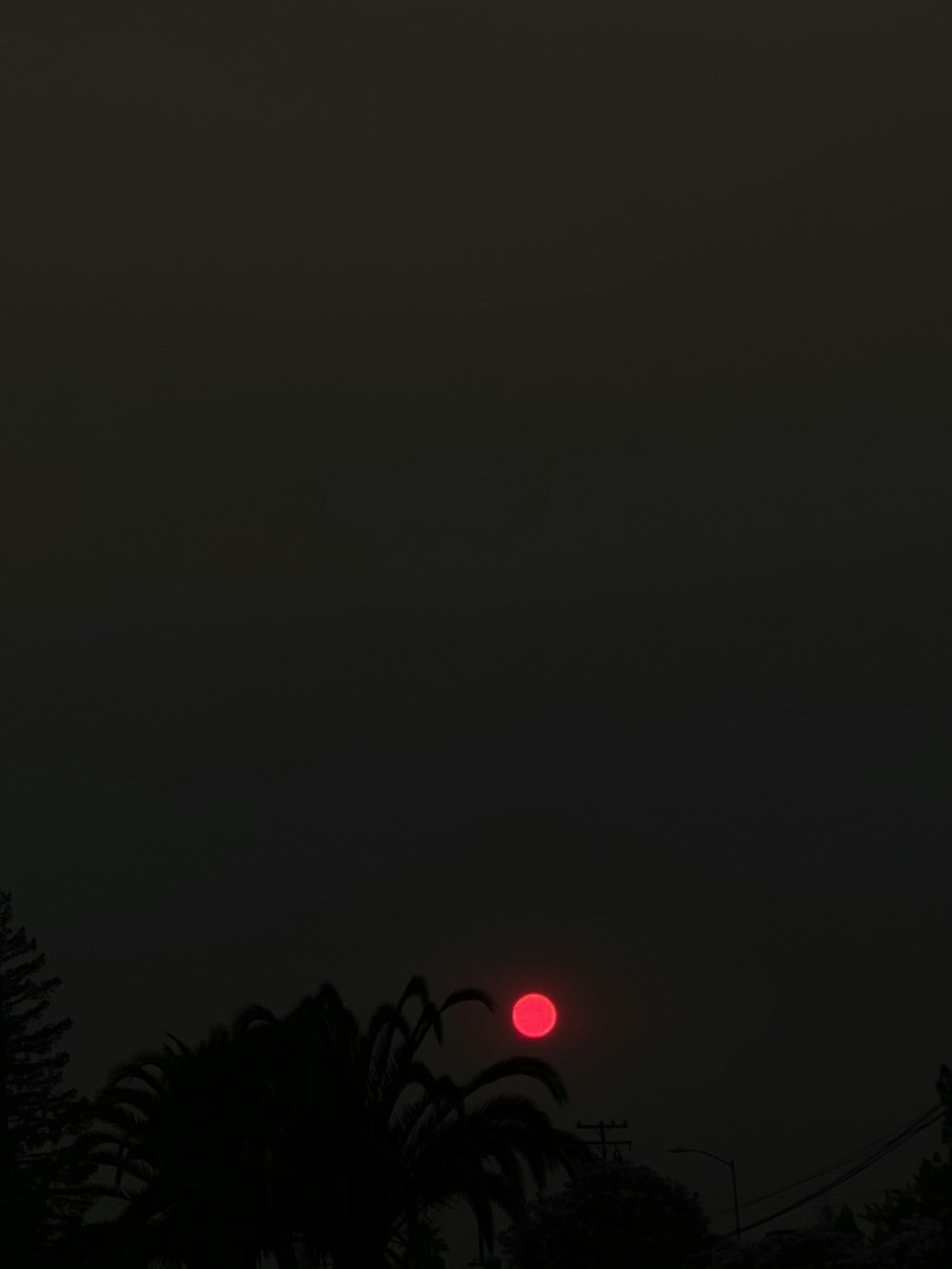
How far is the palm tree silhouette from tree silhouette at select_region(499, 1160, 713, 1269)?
8.79 metres

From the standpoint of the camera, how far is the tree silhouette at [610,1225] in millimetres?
50188

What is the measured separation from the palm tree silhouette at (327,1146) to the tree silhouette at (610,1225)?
8.79m

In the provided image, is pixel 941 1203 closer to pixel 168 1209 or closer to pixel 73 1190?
pixel 168 1209

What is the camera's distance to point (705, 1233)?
169ft

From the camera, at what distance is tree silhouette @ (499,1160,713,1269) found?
165 ft

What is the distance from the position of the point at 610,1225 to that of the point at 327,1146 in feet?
40.7

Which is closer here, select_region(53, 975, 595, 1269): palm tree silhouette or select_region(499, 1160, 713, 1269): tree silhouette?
select_region(53, 975, 595, 1269): palm tree silhouette

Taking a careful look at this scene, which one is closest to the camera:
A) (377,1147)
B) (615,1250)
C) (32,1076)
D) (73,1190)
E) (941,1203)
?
(941,1203)

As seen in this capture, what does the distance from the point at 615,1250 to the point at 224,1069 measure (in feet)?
46.7

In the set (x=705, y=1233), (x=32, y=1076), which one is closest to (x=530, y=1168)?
(x=705, y=1233)

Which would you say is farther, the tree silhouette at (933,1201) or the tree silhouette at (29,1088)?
the tree silhouette at (29,1088)

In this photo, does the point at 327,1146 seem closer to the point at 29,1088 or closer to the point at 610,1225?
the point at 610,1225

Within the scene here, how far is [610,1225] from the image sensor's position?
167 ft

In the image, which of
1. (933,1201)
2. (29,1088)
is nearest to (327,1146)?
(933,1201)
